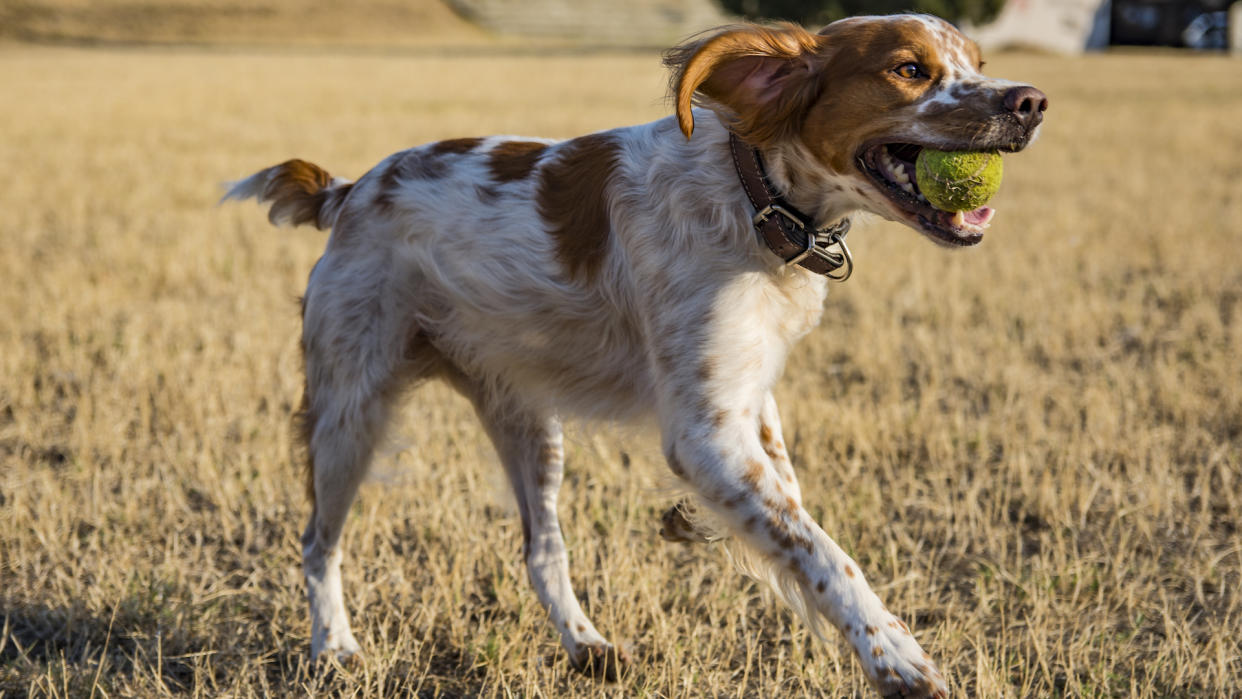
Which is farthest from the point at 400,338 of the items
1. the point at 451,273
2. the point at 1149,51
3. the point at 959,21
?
the point at 1149,51

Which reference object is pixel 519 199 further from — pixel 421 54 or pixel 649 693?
pixel 421 54

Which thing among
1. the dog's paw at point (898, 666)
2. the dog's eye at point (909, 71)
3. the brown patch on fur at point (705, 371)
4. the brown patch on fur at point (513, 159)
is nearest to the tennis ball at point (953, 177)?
the dog's eye at point (909, 71)

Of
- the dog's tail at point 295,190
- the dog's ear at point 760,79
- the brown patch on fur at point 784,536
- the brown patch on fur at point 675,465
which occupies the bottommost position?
the dog's tail at point 295,190

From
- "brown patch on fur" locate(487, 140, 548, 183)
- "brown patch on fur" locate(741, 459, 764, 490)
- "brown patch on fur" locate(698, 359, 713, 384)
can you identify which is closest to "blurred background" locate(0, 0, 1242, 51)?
"brown patch on fur" locate(487, 140, 548, 183)

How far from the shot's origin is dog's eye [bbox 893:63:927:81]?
249cm

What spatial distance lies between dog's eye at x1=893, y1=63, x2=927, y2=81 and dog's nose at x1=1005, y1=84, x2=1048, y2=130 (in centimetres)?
20

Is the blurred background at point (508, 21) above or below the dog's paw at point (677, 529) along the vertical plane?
below

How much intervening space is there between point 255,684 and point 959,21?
4224 centimetres

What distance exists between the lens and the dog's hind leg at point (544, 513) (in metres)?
2.88

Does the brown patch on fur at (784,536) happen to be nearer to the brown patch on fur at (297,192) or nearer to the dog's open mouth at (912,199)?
the dog's open mouth at (912,199)

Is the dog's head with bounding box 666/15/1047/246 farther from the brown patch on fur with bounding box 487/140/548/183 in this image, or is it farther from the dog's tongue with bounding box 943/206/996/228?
the brown patch on fur with bounding box 487/140/548/183

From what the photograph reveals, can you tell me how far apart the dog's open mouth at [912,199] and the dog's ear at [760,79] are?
0.20 metres

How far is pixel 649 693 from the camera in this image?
266 centimetres

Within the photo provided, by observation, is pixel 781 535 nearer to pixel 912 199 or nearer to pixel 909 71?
pixel 912 199
